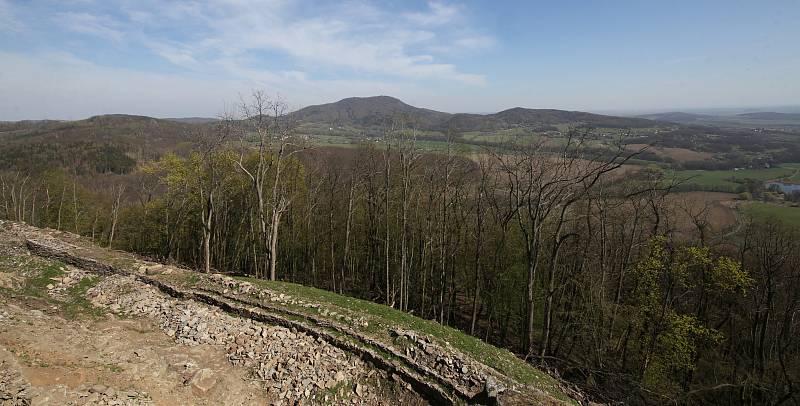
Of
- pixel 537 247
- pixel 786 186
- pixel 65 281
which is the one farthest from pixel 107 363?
pixel 786 186

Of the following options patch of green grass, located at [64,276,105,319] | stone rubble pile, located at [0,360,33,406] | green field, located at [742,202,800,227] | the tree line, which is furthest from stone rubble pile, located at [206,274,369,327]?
green field, located at [742,202,800,227]

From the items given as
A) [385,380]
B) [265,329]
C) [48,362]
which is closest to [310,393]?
[385,380]

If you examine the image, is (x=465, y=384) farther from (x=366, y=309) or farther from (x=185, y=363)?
(x=185, y=363)

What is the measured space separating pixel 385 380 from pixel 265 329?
4.73 m

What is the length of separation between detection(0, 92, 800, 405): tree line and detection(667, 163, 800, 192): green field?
21718 mm

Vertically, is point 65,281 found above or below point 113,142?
below

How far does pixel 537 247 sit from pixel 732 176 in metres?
47.2

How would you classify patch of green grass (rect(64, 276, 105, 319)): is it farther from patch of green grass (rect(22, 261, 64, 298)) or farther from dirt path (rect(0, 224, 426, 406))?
patch of green grass (rect(22, 261, 64, 298))

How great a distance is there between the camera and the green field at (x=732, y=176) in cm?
4234

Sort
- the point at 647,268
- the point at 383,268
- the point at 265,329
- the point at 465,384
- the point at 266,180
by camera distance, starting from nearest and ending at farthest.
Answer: the point at 465,384, the point at 265,329, the point at 647,268, the point at 266,180, the point at 383,268

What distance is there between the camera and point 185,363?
11.5m

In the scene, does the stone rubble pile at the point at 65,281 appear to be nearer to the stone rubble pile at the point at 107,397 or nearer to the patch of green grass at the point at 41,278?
the patch of green grass at the point at 41,278

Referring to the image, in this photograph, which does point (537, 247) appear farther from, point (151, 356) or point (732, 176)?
point (732, 176)

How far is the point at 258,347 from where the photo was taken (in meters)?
12.6
